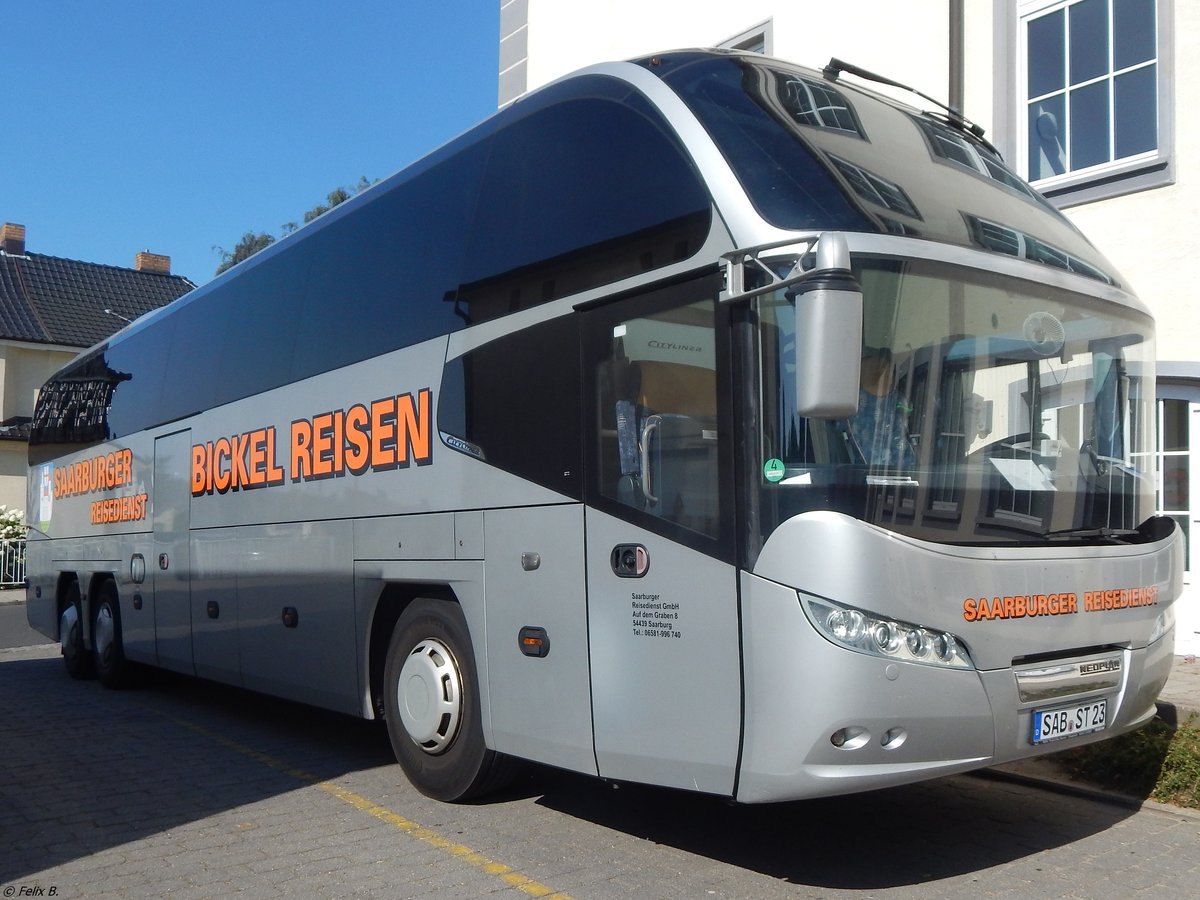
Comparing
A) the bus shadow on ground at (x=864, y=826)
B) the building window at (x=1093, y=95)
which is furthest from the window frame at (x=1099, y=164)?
the bus shadow on ground at (x=864, y=826)

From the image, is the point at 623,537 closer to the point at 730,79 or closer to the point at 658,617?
the point at 658,617

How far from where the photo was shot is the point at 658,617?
5.30 meters

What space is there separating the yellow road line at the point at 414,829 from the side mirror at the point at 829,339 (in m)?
2.36

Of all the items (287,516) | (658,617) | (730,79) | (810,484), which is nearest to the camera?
(810,484)

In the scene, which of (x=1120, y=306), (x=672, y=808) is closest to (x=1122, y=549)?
(x=1120, y=306)

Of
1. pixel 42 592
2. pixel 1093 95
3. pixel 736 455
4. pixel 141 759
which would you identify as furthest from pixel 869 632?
pixel 42 592

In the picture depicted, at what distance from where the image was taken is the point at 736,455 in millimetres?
4969

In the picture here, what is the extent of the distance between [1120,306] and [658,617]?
112 inches

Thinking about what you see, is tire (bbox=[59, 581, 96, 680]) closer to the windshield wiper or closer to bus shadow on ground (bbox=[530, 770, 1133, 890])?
bus shadow on ground (bbox=[530, 770, 1133, 890])

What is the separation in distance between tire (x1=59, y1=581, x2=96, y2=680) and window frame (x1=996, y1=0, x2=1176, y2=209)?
11.0 metres

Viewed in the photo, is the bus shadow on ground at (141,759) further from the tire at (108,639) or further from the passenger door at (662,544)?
the passenger door at (662,544)

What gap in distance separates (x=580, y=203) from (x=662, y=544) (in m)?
1.82

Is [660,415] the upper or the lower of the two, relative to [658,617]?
upper

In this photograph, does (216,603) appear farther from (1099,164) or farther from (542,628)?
(1099,164)
